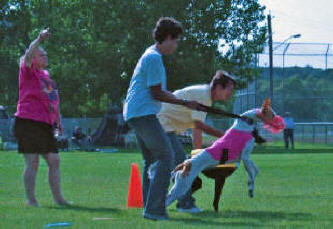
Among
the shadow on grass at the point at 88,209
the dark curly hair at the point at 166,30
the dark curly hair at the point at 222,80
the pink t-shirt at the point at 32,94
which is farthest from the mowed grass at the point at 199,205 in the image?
the dark curly hair at the point at 166,30

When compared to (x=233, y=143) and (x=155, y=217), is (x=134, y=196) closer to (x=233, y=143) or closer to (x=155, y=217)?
(x=233, y=143)

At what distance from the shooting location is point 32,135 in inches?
376

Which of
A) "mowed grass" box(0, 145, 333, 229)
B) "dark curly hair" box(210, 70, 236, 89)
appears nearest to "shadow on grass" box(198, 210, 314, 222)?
"mowed grass" box(0, 145, 333, 229)

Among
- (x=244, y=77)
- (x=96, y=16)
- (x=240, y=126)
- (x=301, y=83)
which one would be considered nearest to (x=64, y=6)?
(x=96, y=16)

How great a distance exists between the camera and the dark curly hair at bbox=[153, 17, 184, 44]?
8.15 metres

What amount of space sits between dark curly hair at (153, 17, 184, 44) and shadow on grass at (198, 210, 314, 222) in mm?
1790

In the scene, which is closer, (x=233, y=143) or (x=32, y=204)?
(x=233, y=143)

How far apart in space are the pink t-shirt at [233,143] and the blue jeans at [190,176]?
12 cm

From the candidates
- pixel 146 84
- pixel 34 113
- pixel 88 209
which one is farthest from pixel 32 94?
pixel 146 84

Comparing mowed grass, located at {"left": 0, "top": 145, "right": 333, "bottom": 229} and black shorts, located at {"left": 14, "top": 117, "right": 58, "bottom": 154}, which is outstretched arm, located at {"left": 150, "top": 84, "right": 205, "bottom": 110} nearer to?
mowed grass, located at {"left": 0, "top": 145, "right": 333, "bottom": 229}

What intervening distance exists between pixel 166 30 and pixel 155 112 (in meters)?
0.74

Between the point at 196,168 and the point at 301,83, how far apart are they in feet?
136

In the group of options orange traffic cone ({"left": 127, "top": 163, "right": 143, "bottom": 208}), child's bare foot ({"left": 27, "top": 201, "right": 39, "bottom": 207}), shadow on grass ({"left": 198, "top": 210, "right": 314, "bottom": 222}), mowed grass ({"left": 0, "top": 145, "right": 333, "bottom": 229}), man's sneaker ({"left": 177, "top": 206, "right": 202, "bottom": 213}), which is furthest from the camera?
orange traffic cone ({"left": 127, "top": 163, "right": 143, "bottom": 208})

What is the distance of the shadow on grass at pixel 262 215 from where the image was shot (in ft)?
27.9
